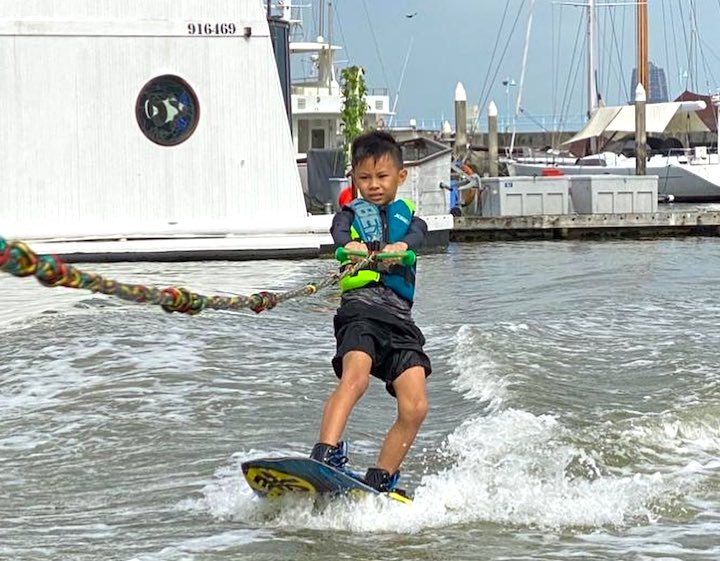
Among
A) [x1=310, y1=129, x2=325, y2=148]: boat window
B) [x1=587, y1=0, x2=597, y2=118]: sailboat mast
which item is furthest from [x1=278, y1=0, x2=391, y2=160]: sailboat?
[x1=587, y1=0, x2=597, y2=118]: sailboat mast

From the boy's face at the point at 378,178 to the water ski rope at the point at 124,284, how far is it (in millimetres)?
285

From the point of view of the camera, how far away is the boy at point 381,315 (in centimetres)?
552

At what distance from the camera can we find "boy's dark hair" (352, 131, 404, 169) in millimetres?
5625

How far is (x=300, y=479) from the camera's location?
533 cm

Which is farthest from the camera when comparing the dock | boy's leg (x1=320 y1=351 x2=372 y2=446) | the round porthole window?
the dock

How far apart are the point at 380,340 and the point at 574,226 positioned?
2144 cm

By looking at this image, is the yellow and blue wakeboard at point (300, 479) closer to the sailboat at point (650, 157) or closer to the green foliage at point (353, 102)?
the green foliage at point (353, 102)

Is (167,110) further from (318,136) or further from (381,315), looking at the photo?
(381,315)

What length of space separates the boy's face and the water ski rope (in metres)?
0.28

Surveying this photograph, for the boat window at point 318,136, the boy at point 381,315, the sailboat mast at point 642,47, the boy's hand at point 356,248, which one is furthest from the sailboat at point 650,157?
the boy's hand at point 356,248

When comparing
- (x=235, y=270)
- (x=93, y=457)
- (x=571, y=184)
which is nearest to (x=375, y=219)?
(x=93, y=457)

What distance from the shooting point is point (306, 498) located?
550 cm

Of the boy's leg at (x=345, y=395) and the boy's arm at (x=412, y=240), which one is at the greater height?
the boy's arm at (x=412, y=240)

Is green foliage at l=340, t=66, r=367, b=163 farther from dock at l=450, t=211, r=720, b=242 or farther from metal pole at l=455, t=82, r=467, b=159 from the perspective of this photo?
metal pole at l=455, t=82, r=467, b=159
